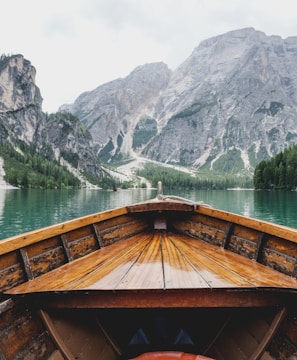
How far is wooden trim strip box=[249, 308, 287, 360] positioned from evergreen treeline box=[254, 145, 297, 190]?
4503 inches

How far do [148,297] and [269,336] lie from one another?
2.07 meters

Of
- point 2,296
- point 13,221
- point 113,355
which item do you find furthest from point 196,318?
point 13,221

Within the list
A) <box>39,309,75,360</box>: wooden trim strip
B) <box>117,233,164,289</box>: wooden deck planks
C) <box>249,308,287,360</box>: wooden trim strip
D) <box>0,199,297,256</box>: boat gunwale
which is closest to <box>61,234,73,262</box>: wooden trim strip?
<box>0,199,297,256</box>: boat gunwale

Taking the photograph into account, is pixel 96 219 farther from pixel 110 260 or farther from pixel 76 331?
pixel 76 331

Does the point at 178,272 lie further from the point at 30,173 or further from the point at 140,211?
the point at 30,173

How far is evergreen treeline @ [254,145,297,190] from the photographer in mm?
109037

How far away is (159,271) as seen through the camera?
230 inches

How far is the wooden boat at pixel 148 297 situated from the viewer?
487cm

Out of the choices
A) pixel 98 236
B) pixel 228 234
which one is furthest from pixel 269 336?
pixel 98 236

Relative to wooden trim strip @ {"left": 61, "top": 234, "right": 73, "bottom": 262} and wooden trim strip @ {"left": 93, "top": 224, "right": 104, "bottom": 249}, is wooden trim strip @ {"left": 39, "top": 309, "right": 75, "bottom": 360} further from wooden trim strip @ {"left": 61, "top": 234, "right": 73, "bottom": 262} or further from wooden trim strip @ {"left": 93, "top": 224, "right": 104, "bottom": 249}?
wooden trim strip @ {"left": 93, "top": 224, "right": 104, "bottom": 249}

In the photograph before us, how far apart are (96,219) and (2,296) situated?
3294 millimetres

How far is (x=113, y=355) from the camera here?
5539 millimetres

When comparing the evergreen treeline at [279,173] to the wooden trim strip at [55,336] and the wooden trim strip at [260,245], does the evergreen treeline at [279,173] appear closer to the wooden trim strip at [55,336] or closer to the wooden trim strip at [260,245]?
the wooden trim strip at [260,245]

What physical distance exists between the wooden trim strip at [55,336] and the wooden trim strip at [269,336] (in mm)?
3026
